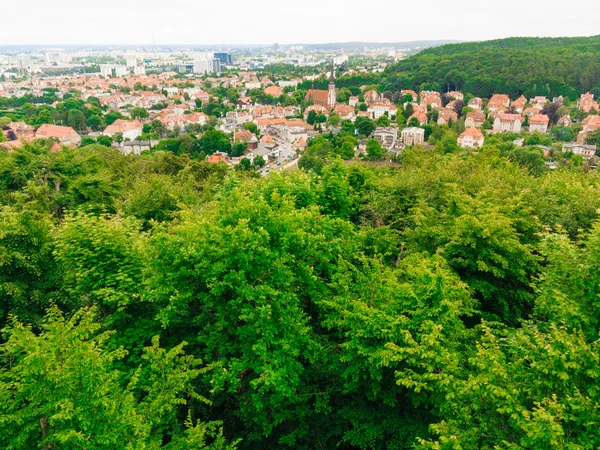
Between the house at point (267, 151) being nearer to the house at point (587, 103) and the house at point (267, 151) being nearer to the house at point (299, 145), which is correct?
the house at point (299, 145)

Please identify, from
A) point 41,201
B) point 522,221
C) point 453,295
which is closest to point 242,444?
point 453,295

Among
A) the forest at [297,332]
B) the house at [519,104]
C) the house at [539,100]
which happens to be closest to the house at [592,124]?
the house at [519,104]

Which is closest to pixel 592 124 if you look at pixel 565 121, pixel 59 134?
pixel 565 121

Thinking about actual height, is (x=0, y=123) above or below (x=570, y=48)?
below

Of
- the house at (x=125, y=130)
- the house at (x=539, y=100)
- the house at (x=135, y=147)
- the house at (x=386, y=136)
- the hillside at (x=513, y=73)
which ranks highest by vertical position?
the hillside at (x=513, y=73)

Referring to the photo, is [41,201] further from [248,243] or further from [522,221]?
[522,221]

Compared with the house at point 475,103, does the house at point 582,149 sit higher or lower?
lower
